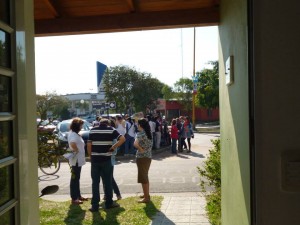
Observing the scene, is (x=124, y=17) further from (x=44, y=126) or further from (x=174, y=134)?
(x=174, y=134)

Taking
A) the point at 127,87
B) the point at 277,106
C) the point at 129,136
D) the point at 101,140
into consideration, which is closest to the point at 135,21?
the point at 277,106

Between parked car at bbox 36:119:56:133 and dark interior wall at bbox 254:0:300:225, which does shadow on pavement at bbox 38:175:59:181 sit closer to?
parked car at bbox 36:119:56:133

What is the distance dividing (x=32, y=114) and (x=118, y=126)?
11.7m

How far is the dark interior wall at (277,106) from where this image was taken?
6.64ft

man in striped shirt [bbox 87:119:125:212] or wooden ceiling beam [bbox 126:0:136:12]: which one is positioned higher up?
wooden ceiling beam [bbox 126:0:136:12]

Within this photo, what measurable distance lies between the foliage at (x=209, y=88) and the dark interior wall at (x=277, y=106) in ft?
135

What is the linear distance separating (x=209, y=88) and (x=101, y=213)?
36.6 m

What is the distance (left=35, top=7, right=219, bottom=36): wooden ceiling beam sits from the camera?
436 cm

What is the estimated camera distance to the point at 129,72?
34.2m

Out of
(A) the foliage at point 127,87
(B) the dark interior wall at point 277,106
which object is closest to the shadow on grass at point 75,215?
(B) the dark interior wall at point 277,106

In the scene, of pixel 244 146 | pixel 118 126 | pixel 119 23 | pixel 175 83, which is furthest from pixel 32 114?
pixel 175 83

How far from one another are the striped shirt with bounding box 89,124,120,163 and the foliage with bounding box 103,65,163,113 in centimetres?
2510

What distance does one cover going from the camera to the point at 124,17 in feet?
14.4

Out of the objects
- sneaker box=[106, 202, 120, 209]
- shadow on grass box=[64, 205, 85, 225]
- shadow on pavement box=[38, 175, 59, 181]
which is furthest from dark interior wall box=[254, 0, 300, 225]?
shadow on pavement box=[38, 175, 59, 181]
